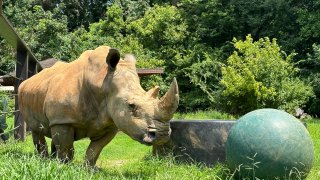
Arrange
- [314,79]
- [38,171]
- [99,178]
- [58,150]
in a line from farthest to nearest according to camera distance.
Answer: [314,79], [58,150], [99,178], [38,171]

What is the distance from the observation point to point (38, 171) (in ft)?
12.7

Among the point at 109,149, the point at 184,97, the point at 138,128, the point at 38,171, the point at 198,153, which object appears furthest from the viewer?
the point at 184,97

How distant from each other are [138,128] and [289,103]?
13702mm

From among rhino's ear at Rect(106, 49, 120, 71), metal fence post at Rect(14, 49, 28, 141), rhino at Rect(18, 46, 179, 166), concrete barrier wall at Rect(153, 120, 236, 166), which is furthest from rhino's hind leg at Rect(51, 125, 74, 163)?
metal fence post at Rect(14, 49, 28, 141)

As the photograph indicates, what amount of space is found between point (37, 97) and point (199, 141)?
7.54 ft

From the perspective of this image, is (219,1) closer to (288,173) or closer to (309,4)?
(309,4)

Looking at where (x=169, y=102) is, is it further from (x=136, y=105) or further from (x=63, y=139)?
(x=63, y=139)

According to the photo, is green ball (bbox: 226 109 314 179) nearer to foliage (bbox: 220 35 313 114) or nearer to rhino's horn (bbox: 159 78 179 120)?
rhino's horn (bbox: 159 78 179 120)

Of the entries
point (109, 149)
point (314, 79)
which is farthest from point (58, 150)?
point (314, 79)

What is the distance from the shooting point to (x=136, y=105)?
4.93m

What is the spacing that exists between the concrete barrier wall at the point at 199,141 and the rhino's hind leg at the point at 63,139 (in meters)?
1.88

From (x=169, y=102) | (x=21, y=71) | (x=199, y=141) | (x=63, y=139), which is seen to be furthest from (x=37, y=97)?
(x=21, y=71)

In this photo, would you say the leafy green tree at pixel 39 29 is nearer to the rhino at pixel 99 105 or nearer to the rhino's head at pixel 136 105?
the rhino at pixel 99 105

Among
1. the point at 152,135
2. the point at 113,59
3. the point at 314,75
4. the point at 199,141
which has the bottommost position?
the point at 314,75
